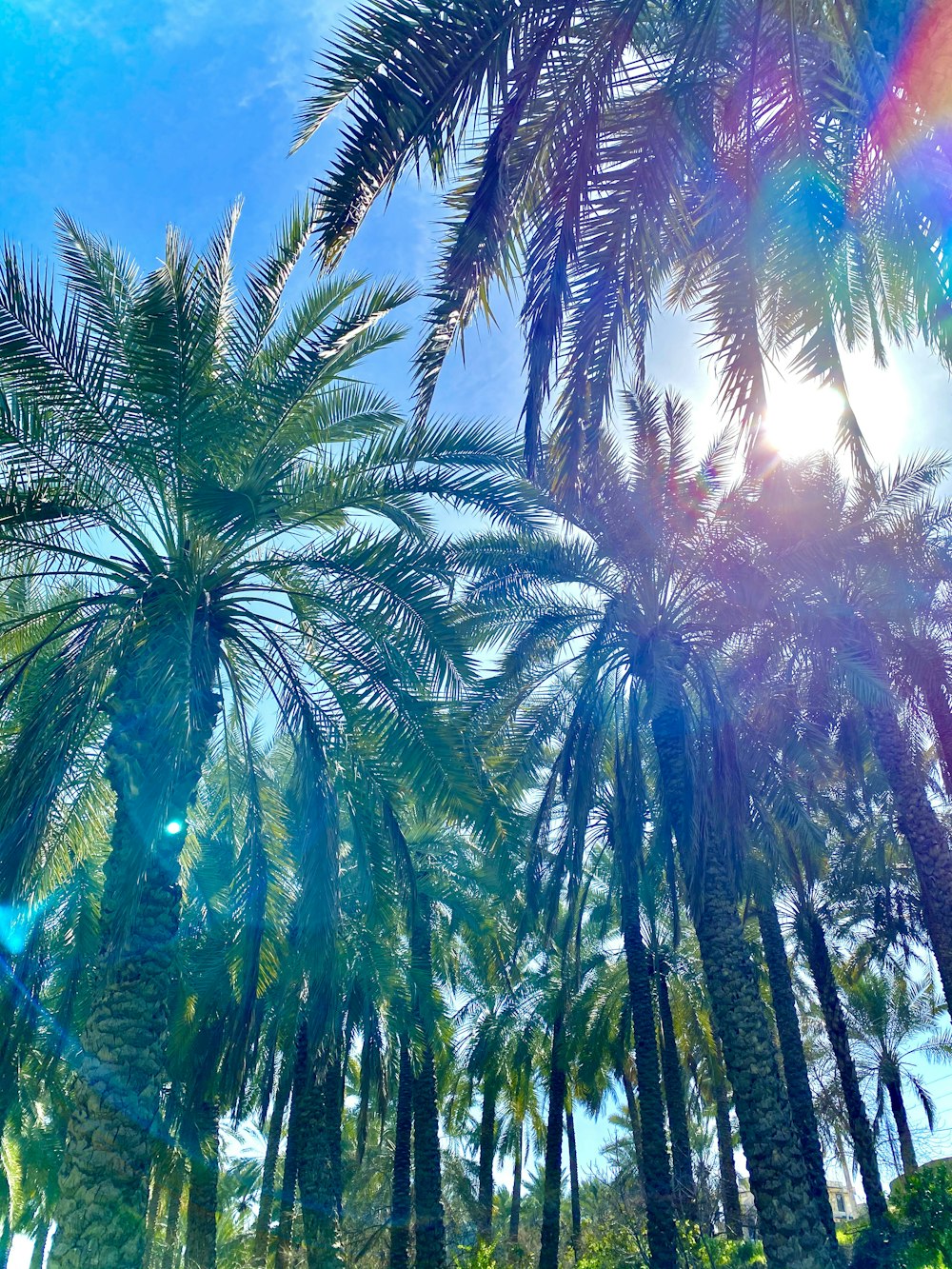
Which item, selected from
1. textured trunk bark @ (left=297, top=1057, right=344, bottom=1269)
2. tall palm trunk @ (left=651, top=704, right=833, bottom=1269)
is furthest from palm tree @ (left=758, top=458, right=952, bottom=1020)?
textured trunk bark @ (left=297, top=1057, right=344, bottom=1269)

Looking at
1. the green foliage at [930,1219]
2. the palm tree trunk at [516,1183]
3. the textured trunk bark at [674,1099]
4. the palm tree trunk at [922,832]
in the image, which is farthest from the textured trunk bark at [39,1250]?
the palm tree trunk at [922,832]

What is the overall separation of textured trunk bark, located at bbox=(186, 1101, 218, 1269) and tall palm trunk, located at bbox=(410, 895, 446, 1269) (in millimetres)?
3961

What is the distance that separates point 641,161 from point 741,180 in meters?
1.15

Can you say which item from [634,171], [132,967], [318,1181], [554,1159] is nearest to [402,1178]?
[554,1159]

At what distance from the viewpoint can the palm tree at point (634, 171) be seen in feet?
20.2

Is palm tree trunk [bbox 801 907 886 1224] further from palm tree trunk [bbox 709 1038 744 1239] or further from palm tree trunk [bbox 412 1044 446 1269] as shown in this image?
palm tree trunk [bbox 412 1044 446 1269]

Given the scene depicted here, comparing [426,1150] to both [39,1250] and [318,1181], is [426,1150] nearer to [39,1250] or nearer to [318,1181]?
[318,1181]

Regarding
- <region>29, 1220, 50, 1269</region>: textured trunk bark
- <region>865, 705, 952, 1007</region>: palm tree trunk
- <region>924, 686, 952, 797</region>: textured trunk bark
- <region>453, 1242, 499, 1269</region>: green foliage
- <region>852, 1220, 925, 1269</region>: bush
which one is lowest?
<region>852, 1220, 925, 1269</region>: bush

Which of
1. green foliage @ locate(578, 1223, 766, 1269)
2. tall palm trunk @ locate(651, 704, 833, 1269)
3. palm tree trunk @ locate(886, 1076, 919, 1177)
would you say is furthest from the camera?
palm tree trunk @ locate(886, 1076, 919, 1177)

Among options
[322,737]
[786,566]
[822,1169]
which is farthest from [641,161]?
[822,1169]

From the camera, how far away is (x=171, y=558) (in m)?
9.19

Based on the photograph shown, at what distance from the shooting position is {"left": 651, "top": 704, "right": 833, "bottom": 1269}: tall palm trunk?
35.6 ft

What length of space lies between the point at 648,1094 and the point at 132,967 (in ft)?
40.5

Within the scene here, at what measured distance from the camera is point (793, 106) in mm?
6844
